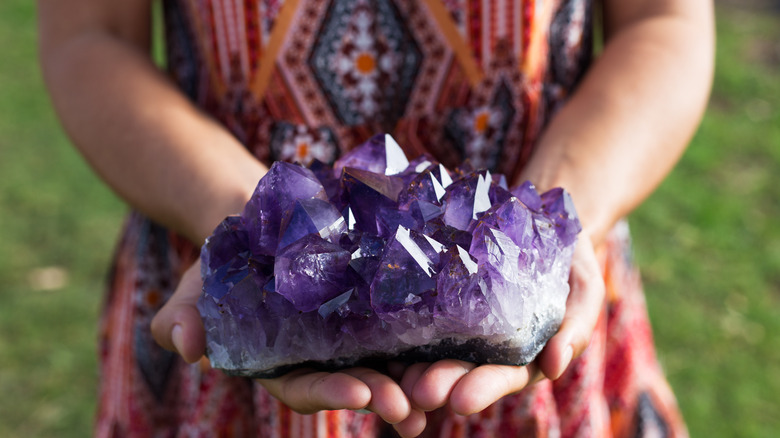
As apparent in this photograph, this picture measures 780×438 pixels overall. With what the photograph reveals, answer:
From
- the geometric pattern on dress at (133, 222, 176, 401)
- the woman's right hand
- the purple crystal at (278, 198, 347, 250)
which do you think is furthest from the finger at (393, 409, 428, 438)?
the geometric pattern on dress at (133, 222, 176, 401)

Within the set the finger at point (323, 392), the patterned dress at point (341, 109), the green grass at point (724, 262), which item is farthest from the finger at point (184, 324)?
the green grass at point (724, 262)

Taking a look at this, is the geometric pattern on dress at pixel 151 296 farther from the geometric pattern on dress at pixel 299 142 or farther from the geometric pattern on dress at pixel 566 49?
the geometric pattern on dress at pixel 566 49

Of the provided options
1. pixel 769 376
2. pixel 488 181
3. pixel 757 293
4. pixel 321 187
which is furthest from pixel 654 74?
pixel 757 293

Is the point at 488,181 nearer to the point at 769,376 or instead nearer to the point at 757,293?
the point at 769,376


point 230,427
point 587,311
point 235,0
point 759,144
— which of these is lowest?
point 759,144

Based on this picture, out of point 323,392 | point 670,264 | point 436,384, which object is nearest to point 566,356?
point 436,384
